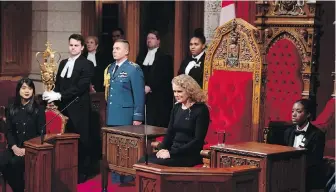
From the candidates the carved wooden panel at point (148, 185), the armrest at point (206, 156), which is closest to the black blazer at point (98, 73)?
the armrest at point (206, 156)

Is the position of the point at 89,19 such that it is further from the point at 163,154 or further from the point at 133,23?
the point at 163,154

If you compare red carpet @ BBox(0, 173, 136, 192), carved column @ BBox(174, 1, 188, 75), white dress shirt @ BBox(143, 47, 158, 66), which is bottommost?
red carpet @ BBox(0, 173, 136, 192)

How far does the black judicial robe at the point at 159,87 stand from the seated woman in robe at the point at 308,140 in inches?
98.1

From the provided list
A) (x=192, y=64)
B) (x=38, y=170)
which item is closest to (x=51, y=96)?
(x=38, y=170)

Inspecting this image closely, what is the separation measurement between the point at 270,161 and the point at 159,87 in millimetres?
3227

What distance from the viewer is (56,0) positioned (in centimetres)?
936

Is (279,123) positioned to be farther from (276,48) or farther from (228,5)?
(228,5)

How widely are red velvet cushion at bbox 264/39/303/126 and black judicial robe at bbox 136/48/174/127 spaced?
1.46 metres

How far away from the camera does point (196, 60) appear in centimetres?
738

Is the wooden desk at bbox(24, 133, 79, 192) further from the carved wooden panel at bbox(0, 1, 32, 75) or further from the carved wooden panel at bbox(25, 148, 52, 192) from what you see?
the carved wooden panel at bbox(0, 1, 32, 75)

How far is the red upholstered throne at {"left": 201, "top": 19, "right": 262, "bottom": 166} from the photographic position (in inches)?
250

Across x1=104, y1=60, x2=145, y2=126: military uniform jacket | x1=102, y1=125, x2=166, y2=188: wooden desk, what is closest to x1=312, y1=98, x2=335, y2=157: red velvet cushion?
x1=102, y1=125, x2=166, y2=188: wooden desk

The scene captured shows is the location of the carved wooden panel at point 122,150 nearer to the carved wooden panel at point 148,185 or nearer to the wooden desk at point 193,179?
the carved wooden panel at point 148,185

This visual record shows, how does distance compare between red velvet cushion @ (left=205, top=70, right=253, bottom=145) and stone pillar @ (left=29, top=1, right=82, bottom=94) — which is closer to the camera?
red velvet cushion @ (left=205, top=70, right=253, bottom=145)
